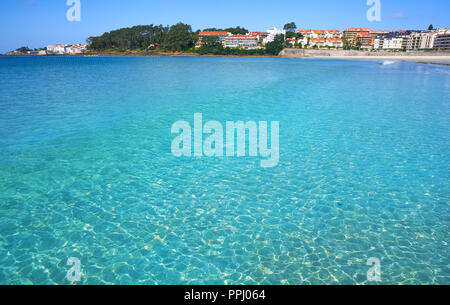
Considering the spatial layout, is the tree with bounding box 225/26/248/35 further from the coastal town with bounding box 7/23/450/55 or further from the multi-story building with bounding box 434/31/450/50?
the multi-story building with bounding box 434/31/450/50

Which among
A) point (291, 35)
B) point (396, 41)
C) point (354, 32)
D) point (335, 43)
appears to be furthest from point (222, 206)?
point (354, 32)

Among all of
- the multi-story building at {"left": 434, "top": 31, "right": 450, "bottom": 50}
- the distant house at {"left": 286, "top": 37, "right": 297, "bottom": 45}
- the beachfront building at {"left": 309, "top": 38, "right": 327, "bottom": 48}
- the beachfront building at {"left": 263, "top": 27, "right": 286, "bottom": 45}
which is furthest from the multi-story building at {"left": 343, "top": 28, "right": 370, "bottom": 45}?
the multi-story building at {"left": 434, "top": 31, "right": 450, "bottom": 50}

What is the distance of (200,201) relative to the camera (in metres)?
Answer: 7.66

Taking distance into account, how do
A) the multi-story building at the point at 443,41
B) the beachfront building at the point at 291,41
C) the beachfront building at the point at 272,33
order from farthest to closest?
the beachfront building at the point at 272,33 → the beachfront building at the point at 291,41 → the multi-story building at the point at 443,41

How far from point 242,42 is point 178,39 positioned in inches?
1348

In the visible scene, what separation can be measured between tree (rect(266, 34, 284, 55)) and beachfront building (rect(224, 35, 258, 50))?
12119 mm

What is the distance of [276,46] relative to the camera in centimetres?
13950

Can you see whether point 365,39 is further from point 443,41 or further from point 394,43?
point 443,41

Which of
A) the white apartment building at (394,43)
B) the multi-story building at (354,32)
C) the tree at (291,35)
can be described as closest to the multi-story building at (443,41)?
the white apartment building at (394,43)

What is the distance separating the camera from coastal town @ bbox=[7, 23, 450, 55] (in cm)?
13250

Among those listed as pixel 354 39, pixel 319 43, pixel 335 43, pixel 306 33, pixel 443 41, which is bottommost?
pixel 443 41

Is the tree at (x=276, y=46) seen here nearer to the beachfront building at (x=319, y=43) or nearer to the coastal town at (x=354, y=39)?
the coastal town at (x=354, y=39)

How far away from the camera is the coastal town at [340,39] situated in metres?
132

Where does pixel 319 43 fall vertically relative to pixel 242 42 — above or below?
below
